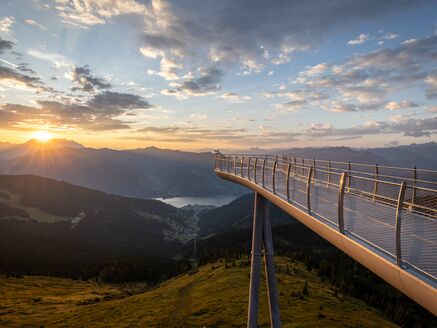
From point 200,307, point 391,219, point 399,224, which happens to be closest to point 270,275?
point 391,219

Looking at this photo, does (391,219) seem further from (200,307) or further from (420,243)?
(200,307)

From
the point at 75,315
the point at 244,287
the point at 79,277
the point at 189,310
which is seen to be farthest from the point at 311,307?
the point at 79,277

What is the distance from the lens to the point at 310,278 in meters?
104

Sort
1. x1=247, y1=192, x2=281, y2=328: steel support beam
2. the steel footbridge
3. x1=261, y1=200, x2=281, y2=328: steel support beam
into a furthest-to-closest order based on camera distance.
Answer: x1=247, y1=192, x2=281, y2=328: steel support beam → x1=261, y1=200, x2=281, y2=328: steel support beam → the steel footbridge

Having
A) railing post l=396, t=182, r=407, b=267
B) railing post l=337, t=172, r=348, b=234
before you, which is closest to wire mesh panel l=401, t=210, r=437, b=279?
railing post l=396, t=182, r=407, b=267

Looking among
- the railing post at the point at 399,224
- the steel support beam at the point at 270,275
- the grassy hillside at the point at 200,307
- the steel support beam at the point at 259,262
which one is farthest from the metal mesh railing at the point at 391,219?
the grassy hillside at the point at 200,307

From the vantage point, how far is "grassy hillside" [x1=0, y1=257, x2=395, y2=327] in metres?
64.0

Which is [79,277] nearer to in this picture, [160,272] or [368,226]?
[160,272]

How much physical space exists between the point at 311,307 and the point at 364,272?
75.1 meters

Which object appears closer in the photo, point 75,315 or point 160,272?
point 75,315

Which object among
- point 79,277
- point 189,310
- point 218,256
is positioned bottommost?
point 79,277

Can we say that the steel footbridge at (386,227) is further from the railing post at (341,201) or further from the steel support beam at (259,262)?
the steel support beam at (259,262)

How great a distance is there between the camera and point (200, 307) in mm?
70938

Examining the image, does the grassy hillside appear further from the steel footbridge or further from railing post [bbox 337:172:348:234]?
railing post [bbox 337:172:348:234]
